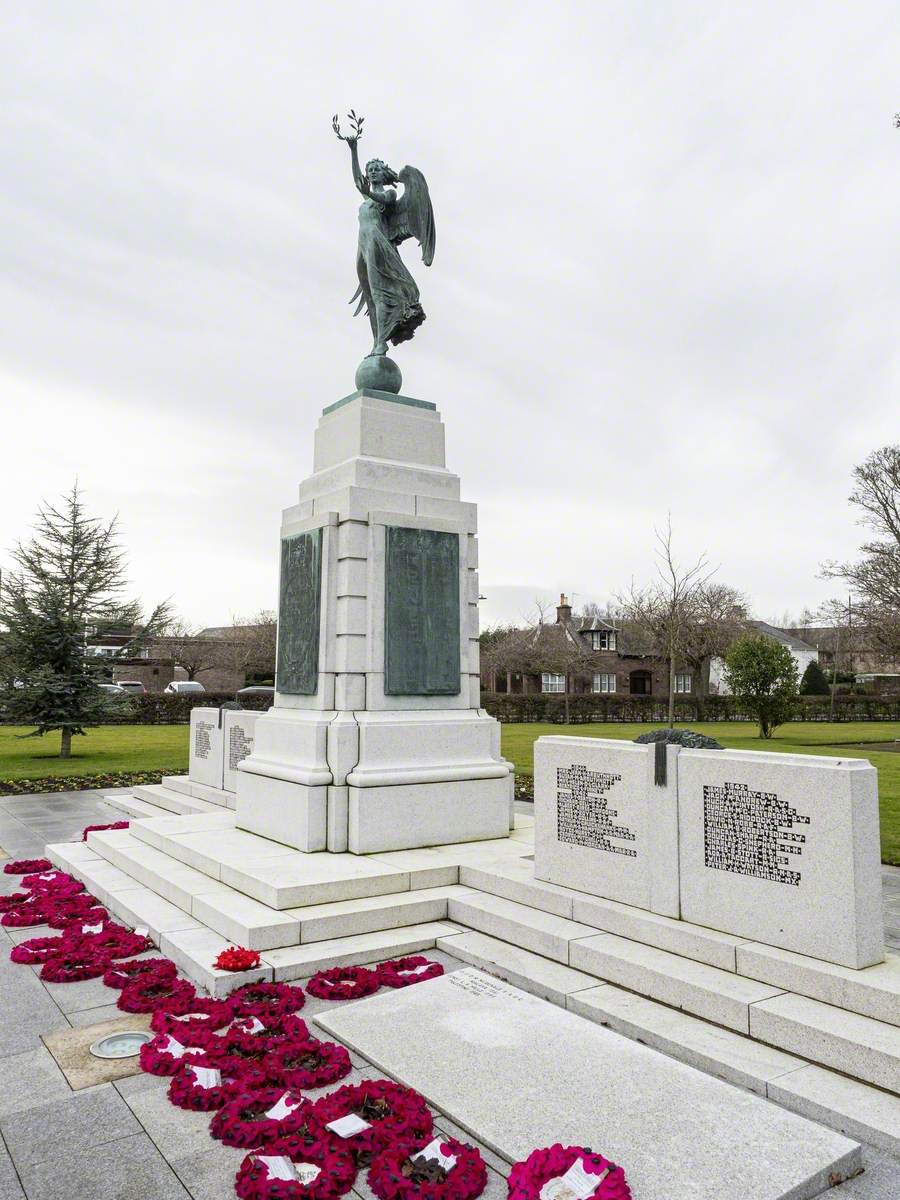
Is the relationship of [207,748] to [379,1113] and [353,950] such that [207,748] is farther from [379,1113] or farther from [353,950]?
[379,1113]

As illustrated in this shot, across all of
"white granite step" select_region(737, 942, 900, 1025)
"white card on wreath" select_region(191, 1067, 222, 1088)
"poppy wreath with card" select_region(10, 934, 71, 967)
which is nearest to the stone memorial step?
"white card on wreath" select_region(191, 1067, 222, 1088)

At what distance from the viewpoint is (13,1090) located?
3721 millimetres

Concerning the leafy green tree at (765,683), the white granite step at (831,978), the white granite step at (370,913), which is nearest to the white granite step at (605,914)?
the white granite step at (831,978)

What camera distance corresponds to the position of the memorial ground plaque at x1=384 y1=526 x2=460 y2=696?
8000mm

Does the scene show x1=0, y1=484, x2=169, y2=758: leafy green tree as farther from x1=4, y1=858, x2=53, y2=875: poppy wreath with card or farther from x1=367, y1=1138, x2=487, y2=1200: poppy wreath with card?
x1=367, y1=1138, x2=487, y2=1200: poppy wreath with card

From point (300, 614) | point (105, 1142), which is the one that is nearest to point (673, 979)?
point (105, 1142)

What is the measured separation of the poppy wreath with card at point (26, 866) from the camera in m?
8.20

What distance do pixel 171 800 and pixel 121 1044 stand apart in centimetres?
712

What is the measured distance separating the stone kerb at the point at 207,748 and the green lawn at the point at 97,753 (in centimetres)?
434

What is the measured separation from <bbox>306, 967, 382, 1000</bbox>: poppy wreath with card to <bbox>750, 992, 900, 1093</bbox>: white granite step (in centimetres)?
217

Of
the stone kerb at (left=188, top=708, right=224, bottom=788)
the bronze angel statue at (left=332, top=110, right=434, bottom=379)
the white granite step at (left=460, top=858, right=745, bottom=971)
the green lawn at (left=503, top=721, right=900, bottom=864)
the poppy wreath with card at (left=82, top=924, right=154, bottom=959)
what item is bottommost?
the green lawn at (left=503, top=721, right=900, bottom=864)

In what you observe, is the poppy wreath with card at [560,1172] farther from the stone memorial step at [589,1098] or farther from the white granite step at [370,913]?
the white granite step at [370,913]

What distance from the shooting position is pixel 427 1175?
3.02m

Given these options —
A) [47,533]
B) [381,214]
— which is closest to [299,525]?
[381,214]
